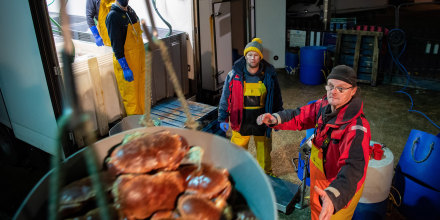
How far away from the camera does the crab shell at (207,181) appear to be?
127cm

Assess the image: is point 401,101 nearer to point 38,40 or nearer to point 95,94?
point 95,94

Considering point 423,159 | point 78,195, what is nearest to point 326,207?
point 78,195

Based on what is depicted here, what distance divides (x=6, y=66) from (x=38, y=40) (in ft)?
3.65

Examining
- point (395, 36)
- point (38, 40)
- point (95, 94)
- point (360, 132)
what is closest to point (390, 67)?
point (395, 36)

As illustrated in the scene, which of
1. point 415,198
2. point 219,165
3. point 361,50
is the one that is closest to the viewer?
point 219,165

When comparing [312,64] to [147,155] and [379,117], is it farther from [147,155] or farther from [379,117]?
[147,155]

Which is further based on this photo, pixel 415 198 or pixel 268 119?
pixel 415 198

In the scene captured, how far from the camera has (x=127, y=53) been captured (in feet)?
14.0

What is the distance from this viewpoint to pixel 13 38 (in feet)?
12.2

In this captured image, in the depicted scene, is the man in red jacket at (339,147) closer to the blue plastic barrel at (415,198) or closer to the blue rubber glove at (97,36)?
the blue plastic barrel at (415,198)

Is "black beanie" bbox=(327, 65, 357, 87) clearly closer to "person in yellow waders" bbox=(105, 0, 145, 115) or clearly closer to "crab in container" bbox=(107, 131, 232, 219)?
"crab in container" bbox=(107, 131, 232, 219)

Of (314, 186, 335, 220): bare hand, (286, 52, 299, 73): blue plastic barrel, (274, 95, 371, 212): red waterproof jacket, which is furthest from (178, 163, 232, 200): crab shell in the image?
(286, 52, 299, 73): blue plastic barrel

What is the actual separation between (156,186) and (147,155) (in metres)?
0.16

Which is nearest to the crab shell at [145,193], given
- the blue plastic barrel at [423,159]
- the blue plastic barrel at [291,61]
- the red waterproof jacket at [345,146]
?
the red waterproof jacket at [345,146]
